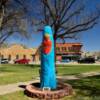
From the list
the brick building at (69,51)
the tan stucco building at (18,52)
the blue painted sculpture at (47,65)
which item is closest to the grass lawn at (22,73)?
the blue painted sculpture at (47,65)

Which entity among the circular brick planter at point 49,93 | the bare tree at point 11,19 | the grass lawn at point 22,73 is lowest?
the circular brick planter at point 49,93

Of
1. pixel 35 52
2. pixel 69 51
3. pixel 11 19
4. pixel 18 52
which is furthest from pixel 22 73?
pixel 18 52

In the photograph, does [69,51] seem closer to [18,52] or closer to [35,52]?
[35,52]

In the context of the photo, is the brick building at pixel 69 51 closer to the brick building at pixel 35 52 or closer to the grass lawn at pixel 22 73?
the brick building at pixel 35 52

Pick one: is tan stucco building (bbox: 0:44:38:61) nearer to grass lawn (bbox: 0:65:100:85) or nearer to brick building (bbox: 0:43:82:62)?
brick building (bbox: 0:43:82:62)

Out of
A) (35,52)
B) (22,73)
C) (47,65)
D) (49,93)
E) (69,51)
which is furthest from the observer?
(69,51)

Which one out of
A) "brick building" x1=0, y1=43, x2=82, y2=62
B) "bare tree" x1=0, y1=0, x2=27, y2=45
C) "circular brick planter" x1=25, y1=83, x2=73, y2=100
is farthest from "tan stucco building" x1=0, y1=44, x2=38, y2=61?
"circular brick planter" x1=25, y1=83, x2=73, y2=100

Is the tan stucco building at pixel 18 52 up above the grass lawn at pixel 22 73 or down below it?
above

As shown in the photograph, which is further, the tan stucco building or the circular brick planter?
the tan stucco building

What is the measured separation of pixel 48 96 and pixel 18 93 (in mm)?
1765

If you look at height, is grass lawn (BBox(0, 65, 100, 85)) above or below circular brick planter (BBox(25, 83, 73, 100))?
above

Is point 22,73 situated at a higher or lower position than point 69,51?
lower

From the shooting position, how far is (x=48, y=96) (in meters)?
12.8

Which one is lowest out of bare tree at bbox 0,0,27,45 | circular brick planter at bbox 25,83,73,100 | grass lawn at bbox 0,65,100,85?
circular brick planter at bbox 25,83,73,100
